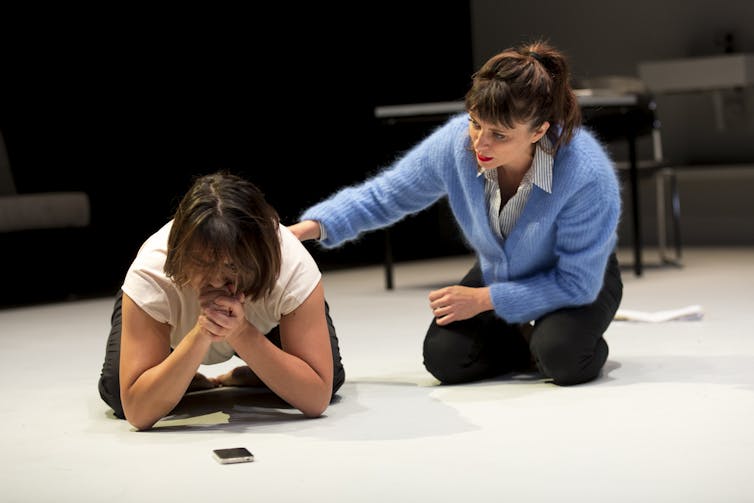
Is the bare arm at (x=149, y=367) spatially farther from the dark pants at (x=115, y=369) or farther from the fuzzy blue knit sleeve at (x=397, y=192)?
the fuzzy blue knit sleeve at (x=397, y=192)

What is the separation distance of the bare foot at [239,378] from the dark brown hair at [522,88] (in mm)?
714

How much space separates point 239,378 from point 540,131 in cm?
81

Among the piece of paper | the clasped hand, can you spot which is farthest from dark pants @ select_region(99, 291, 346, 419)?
the piece of paper

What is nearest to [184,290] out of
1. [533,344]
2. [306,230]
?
[306,230]

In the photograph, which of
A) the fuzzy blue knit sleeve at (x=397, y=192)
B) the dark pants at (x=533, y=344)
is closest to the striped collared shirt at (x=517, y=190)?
the fuzzy blue knit sleeve at (x=397, y=192)

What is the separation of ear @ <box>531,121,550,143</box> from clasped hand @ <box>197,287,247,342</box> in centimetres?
72

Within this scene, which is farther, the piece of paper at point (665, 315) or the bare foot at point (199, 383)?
the piece of paper at point (665, 315)

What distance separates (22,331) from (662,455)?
2464 millimetres

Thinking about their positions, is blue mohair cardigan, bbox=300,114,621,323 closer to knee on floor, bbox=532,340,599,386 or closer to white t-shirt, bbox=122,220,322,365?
knee on floor, bbox=532,340,599,386

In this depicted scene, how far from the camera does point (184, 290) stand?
1.93 m

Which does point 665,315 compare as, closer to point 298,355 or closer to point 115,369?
point 298,355

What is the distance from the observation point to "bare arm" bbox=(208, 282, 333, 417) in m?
1.90

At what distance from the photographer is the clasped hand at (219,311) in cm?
179

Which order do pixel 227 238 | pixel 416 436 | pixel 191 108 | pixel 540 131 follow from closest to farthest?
pixel 227 238
pixel 416 436
pixel 540 131
pixel 191 108
